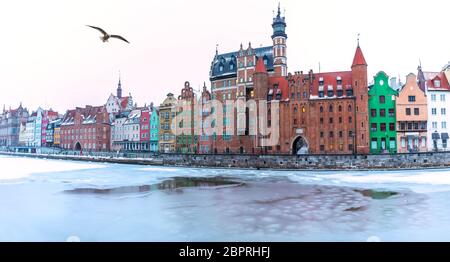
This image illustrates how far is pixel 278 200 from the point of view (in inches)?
800

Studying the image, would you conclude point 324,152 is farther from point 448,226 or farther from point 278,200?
point 448,226

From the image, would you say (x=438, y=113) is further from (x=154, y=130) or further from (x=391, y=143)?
(x=154, y=130)

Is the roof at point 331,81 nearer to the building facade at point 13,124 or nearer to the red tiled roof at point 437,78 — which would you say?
the red tiled roof at point 437,78

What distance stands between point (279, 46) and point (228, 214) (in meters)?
50.7

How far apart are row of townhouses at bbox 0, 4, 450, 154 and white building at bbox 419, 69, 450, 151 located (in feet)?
0.46

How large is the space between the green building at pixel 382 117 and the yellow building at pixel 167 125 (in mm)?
38168

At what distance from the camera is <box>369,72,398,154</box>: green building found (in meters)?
48.0

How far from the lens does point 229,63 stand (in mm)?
66062

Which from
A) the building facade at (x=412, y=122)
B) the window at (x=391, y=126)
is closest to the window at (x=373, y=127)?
the window at (x=391, y=126)

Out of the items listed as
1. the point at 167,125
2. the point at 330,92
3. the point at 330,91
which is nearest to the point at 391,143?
the point at 330,92

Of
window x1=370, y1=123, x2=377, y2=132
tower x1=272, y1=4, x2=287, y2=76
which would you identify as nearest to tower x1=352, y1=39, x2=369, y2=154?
window x1=370, y1=123, x2=377, y2=132

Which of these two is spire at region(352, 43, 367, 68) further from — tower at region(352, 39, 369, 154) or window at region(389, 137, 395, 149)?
window at region(389, 137, 395, 149)
